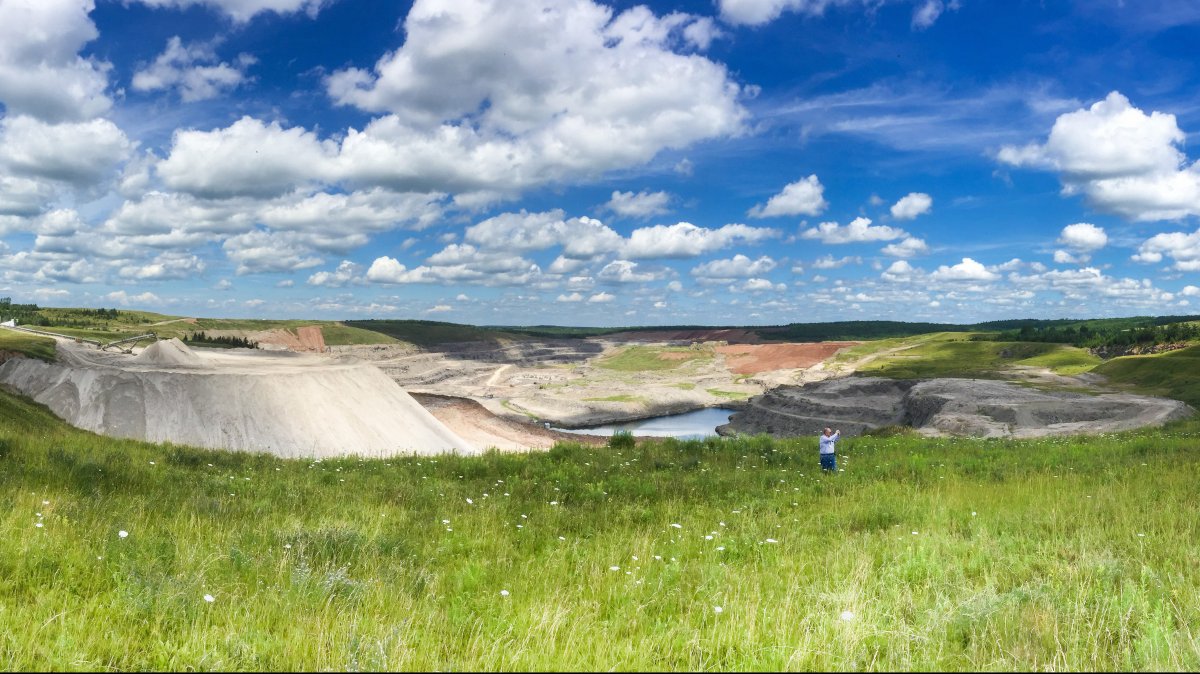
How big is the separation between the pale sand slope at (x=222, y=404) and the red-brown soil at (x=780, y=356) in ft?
413

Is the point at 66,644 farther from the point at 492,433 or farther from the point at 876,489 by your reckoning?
the point at 492,433

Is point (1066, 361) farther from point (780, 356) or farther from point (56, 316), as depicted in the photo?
point (56, 316)

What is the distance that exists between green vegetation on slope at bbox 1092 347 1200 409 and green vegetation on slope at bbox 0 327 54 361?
101 metres

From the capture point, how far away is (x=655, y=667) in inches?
159

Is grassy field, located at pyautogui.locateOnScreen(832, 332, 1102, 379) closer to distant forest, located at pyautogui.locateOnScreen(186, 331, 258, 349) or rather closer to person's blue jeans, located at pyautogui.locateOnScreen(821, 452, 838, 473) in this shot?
person's blue jeans, located at pyautogui.locateOnScreen(821, 452, 838, 473)

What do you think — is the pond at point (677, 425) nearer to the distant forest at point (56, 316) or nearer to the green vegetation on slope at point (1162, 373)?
the green vegetation on slope at point (1162, 373)

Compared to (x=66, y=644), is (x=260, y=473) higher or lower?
lower

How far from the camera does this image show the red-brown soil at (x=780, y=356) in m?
162

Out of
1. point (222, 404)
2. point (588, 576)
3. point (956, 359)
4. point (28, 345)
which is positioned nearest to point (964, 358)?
point (956, 359)

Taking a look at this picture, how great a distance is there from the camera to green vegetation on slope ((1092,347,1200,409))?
219 feet

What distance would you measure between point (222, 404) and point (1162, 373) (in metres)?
100

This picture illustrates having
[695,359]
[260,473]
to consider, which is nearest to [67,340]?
[260,473]

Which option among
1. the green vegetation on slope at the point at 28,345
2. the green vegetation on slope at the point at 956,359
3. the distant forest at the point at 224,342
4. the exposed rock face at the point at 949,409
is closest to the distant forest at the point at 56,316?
the distant forest at the point at 224,342

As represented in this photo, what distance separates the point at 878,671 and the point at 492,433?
61054 mm
